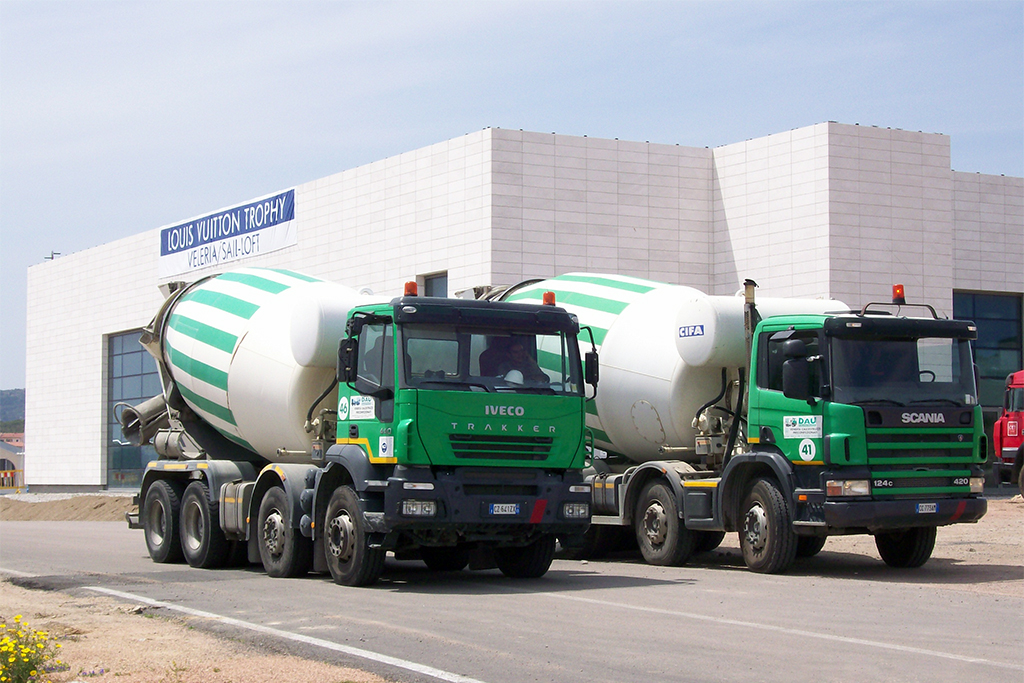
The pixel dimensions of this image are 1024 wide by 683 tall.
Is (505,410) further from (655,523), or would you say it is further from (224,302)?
(224,302)

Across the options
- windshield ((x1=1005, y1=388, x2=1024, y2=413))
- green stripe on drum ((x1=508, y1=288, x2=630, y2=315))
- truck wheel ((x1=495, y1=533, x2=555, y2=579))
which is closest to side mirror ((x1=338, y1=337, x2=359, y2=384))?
truck wheel ((x1=495, y1=533, x2=555, y2=579))

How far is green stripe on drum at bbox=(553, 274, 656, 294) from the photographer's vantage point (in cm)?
1750

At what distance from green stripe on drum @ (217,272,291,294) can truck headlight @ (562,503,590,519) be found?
5463 mm

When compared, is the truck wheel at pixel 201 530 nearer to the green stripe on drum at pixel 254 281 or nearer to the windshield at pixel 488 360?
the green stripe on drum at pixel 254 281

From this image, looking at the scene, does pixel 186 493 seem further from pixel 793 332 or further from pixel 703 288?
pixel 703 288

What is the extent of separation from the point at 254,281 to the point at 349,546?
214 inches

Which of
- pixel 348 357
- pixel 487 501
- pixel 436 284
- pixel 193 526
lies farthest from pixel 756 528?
pixel 436 284

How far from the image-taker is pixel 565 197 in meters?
33.2

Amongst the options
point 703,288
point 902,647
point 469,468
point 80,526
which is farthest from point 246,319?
point 703,288

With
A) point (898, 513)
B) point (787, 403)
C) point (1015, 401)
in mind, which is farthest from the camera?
point (1015, 401)

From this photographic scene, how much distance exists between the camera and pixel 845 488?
1366cm

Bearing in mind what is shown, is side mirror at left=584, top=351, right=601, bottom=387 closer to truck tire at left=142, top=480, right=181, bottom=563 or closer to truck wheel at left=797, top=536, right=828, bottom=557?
truck wheel at left=797, top=536, right=828, bottom=557

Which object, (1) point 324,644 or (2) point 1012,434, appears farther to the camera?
(2) point 1012,434

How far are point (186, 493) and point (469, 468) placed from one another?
5.92 m
